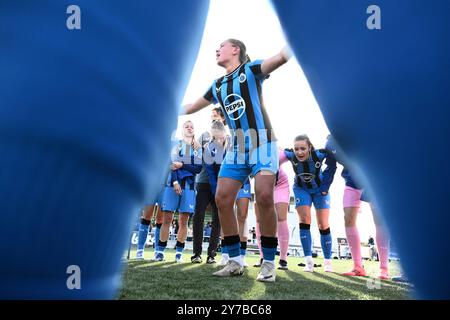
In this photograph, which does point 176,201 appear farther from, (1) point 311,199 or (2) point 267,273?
(2) point 267,273

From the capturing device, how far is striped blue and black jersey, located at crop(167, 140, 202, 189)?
3865 millimetres

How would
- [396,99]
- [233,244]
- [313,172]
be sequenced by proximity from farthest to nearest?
[313,172] < [233,244] < [396,99]

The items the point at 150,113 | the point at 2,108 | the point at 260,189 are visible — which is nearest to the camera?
the point at 2,108

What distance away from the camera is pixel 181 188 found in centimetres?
408

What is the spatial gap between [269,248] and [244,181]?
404 millimetres

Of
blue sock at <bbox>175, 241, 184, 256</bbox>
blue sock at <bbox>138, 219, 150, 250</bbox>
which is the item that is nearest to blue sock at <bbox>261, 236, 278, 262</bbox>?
blue sock at <bbox>175, 241, 184, 256</bbox>

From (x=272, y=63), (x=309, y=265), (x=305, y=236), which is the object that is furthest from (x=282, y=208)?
(x=272, y=63)

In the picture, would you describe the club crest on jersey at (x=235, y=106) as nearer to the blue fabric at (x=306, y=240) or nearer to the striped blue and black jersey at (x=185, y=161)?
the striped blue and black jersey at (x=185, y=161)

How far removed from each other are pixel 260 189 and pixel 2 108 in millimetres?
1361

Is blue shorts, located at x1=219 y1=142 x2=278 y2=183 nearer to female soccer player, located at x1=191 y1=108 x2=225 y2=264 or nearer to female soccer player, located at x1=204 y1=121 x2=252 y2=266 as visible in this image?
female soccer player, located at x1=204 y1=121 x2=252 y2=266

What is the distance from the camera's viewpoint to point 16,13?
708mm

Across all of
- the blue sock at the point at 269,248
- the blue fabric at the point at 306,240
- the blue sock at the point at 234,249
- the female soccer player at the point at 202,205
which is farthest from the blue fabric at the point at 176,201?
the blue sock at the point at 269,248

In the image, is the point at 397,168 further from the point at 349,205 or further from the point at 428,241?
the point at 349,205
